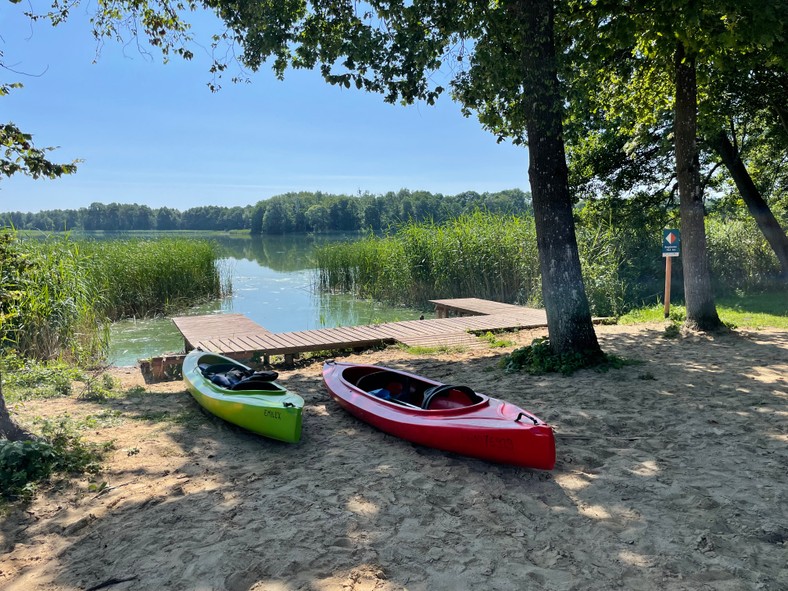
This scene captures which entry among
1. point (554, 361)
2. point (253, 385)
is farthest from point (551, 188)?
point (253, 385)

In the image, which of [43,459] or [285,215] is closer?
[43,459]

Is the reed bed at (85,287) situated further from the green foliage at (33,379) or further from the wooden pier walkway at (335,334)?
the wooden pier walkway at (335,334)

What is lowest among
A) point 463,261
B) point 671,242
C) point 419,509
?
point 419,509

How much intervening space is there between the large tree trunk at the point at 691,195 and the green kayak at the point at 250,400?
6466 mm

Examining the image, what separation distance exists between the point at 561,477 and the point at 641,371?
3200 mm

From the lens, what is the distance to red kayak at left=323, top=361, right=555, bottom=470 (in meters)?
3.79

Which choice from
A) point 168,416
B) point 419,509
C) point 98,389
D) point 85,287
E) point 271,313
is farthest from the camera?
point 271,313

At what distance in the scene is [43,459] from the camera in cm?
382

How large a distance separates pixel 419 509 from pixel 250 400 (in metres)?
2.02

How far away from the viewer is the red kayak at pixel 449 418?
3.79 meters

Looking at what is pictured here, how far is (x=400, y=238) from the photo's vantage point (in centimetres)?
1636

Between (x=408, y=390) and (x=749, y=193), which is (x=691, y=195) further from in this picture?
(x=408, y=390)

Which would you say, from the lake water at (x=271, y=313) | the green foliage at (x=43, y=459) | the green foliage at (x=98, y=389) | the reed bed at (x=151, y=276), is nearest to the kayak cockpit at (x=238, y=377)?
the green foliage at (x=98, y=389)

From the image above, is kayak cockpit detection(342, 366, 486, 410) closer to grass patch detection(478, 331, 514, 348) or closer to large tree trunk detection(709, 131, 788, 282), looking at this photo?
grass patch detection(478, 331, 514, 348)
